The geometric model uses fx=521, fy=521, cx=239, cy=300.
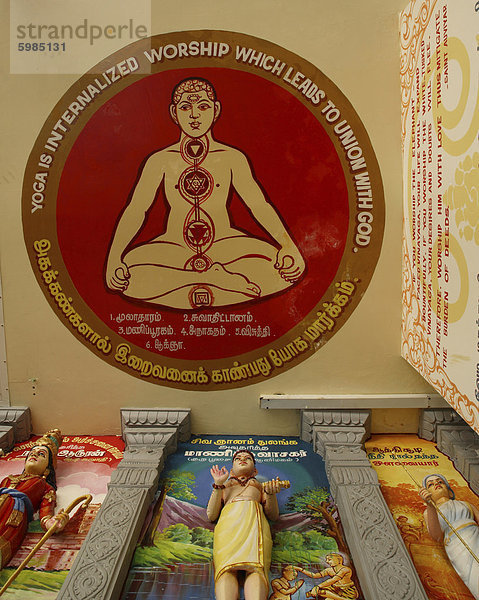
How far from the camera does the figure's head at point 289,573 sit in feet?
9.32

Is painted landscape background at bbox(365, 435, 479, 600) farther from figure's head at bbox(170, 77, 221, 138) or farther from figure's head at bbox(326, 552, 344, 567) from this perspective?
figure's head at bbox(170, 77, 221, 138)

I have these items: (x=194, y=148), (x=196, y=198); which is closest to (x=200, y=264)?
(x=196, y=198)

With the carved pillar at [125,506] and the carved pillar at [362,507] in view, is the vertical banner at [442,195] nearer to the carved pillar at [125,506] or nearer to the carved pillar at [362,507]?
the carved pillar at [362,507]

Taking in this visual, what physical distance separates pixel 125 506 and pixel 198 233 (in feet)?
6.83

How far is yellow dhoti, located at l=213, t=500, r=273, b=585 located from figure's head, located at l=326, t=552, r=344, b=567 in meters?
0.36

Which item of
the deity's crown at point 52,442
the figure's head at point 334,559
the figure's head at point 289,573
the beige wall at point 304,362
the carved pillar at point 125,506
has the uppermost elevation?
the beige wall at point 304,362

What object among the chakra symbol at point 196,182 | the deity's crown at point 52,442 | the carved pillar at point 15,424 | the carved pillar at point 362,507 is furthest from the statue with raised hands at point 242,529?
the chakra symbol at point 196,182

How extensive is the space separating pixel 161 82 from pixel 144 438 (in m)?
2.77

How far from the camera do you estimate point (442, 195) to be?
10.6 ft

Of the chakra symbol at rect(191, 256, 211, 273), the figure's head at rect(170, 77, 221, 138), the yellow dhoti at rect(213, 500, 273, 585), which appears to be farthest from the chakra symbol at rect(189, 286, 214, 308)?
the yellow dhoti at rect(213, 500, 273, 585)

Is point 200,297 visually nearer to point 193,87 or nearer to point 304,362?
point 304,362

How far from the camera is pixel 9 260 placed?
14.0ft

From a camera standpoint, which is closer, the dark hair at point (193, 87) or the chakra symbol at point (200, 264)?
the dark hair at point (193, 87)

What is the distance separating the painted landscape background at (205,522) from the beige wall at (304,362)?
1.29 ft
